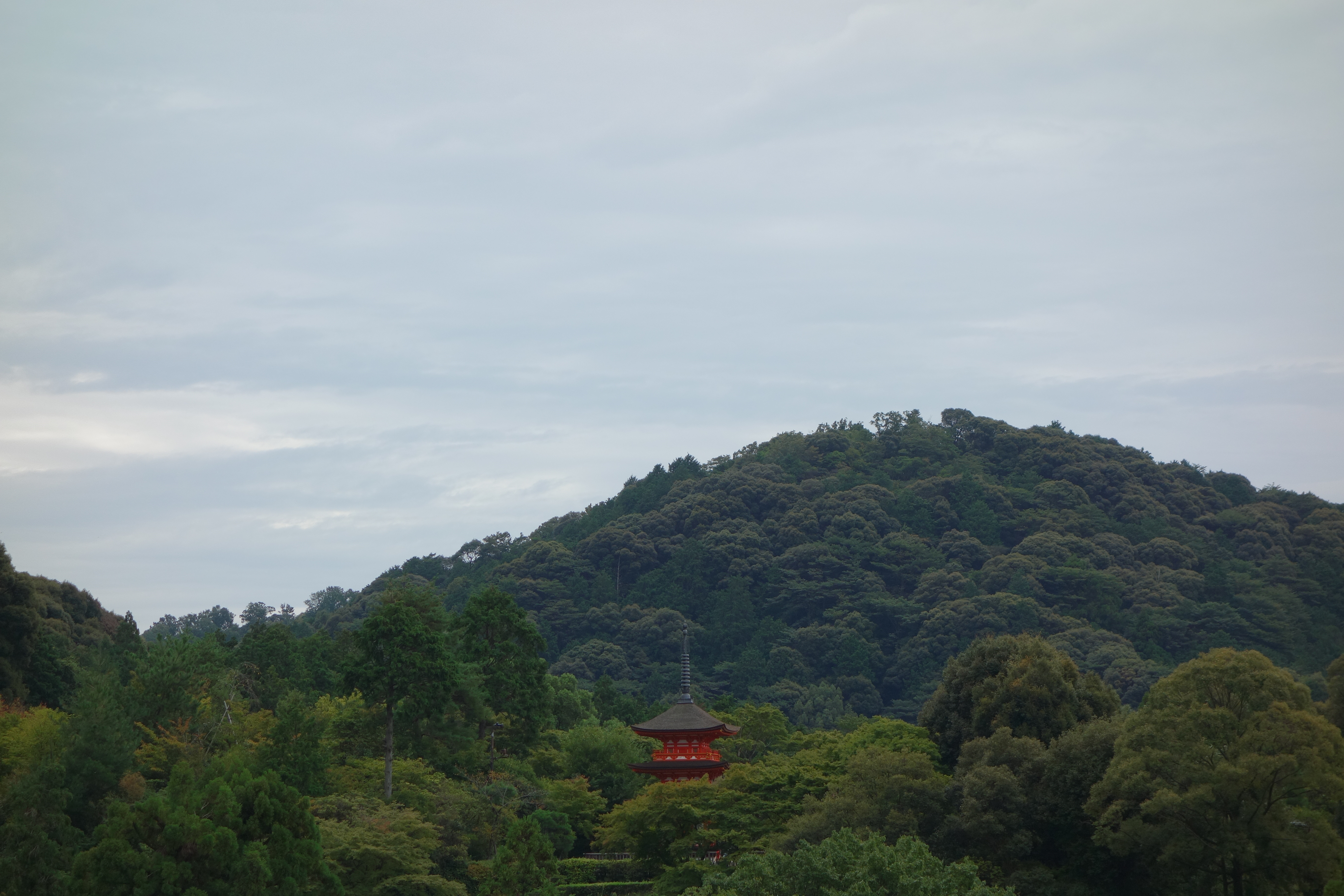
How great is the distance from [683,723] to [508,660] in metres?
6.08

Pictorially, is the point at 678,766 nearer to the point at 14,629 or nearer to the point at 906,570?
the point at 14,629

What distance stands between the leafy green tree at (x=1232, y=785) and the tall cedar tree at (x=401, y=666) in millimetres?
18124

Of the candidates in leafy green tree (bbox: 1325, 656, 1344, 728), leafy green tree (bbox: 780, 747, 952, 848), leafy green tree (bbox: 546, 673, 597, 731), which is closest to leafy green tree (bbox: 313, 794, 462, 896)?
leafy green tree (bbox: 780, 747, 952, 848)

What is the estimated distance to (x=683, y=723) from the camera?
4084 cm

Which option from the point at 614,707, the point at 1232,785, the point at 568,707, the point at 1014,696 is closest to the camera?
the point at 1232,785

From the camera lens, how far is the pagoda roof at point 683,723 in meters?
40.4

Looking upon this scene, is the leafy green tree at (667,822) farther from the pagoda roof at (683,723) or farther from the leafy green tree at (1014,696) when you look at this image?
the leafy green tree at (1014,696)

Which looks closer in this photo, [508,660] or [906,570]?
[508,660]

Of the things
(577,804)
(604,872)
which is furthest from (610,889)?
(577,804)

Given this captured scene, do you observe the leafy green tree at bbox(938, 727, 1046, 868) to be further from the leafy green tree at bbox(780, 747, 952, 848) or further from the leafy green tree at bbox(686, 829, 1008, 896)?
the leafy green tree at bbox(686, 829, 1008, 896)

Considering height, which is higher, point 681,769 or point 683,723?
point 683,723

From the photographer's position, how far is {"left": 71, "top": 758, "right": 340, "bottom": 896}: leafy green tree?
21688 mm

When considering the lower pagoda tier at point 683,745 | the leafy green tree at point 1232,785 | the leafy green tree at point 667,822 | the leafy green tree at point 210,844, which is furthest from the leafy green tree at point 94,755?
the leafy green tree at point 1232,785

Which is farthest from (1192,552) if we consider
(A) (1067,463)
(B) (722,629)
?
(B) (722,629)
